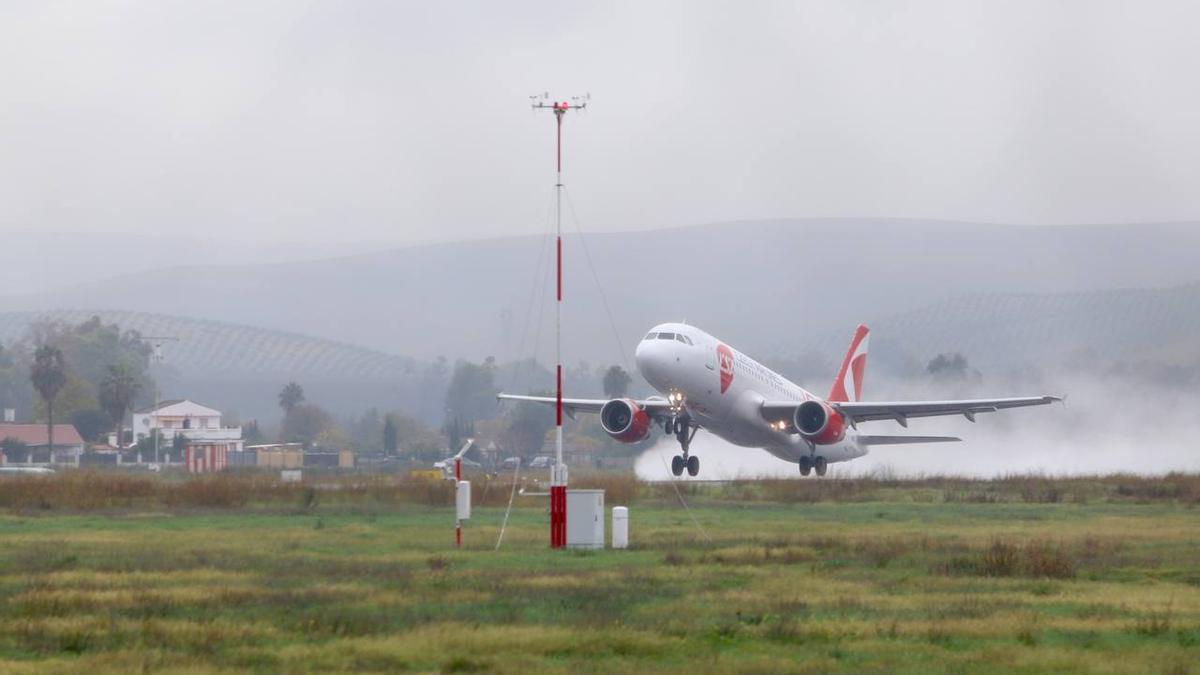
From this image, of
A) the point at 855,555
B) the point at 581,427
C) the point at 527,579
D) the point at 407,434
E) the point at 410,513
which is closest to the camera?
the point at 527,579

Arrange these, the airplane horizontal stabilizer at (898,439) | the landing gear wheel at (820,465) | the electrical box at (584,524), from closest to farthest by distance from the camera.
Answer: the electrical box at (584,524)
the landing gear wheel at (820,465)
the airplane horizontal stabilizer at (898,439)

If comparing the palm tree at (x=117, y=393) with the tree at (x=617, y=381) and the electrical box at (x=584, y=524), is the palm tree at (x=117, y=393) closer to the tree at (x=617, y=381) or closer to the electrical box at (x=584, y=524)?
the tree at (x=617, y=381)

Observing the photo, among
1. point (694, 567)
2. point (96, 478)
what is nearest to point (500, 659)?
point (694, 567)

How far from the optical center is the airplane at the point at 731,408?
2227 inches

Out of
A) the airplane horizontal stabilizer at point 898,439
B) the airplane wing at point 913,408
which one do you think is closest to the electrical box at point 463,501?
the airplane wing at point 913,408

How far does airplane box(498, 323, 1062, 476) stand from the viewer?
2227 inches

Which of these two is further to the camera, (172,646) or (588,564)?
(588,564)

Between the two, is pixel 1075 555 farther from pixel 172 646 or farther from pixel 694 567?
pixel 172 646

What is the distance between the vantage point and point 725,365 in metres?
58.6

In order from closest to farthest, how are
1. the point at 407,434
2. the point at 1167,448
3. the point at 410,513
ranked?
the point at 410,513
the point at 1167,448
the point at 407,434

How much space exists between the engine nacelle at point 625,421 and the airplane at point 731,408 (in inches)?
1.4

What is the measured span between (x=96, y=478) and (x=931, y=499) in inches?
983

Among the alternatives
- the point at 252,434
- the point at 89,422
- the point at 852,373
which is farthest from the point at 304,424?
the point at 852,373

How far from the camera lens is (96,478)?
51906mm
